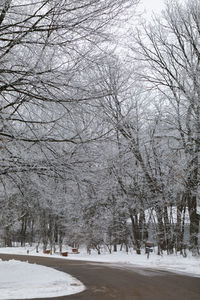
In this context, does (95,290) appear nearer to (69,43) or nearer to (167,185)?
(69,43)

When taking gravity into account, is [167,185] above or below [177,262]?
above

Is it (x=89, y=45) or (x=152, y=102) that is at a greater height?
(x=152, y=102)

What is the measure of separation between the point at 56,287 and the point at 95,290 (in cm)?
92

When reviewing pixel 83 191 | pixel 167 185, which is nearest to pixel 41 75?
pixel 83 191

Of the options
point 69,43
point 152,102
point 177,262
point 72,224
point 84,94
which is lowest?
point 177,262

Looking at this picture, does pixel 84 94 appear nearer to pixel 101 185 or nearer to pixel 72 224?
pixel 101 185

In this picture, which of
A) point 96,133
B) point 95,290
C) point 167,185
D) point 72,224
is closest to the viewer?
point 96,133

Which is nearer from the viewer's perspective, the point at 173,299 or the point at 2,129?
the point at 2,129

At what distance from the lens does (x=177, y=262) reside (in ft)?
62.5

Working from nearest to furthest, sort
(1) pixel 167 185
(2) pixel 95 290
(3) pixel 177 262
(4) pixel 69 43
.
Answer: (4) pixel 69 43 < (2) pixel 95 290 < (3) pixel 177 262 < (1) pixel 167 185

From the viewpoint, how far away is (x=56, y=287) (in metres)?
8.88

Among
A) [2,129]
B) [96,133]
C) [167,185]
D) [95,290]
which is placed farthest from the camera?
[167,185]

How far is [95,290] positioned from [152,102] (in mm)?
17458

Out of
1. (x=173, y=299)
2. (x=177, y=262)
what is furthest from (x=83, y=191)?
(x=177, y=262)
